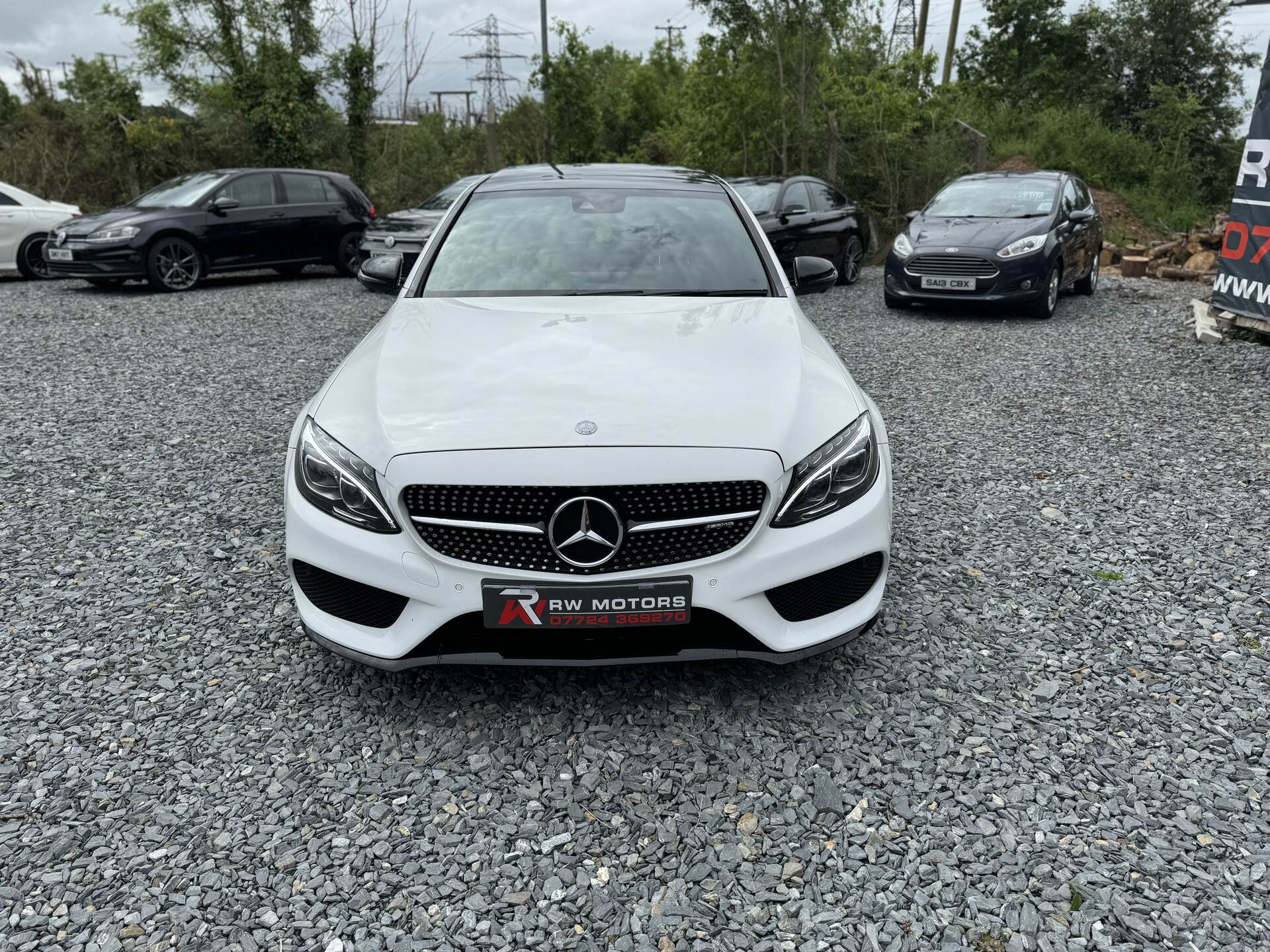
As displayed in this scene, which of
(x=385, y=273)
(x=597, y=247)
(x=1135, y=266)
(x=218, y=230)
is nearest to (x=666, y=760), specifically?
(x=597, y=247)

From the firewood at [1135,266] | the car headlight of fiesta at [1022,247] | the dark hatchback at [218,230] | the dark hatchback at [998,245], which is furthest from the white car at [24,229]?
the firewood at [1135,266]

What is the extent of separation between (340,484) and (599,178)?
2511 millimetres

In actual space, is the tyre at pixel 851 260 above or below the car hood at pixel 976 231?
below

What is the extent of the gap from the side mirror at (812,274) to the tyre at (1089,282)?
331 inches

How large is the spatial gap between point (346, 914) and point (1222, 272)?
9.36 metres

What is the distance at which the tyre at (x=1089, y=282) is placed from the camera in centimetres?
1176

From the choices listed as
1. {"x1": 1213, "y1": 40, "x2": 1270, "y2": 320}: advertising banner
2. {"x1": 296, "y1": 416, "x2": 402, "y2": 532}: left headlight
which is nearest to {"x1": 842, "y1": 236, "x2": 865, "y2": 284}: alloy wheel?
{"x1": 1213, "y1": 40, "x2": 1270, "y2": 320}: advertising banner

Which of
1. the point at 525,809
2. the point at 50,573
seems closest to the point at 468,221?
the point at 50,573

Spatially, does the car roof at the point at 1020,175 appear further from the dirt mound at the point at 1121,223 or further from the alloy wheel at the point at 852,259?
the dirt mound at the point at 1121,223

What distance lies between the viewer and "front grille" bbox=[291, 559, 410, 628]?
2.67 metres

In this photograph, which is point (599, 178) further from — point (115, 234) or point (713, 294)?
point (115, 234)

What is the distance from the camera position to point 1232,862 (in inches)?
90.3

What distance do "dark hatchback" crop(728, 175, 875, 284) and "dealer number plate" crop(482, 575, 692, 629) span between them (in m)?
9.06

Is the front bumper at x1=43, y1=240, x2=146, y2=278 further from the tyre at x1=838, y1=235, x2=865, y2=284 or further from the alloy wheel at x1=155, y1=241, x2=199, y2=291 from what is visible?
the tyre at x1=838, y1=235, x2=865, y2=284
